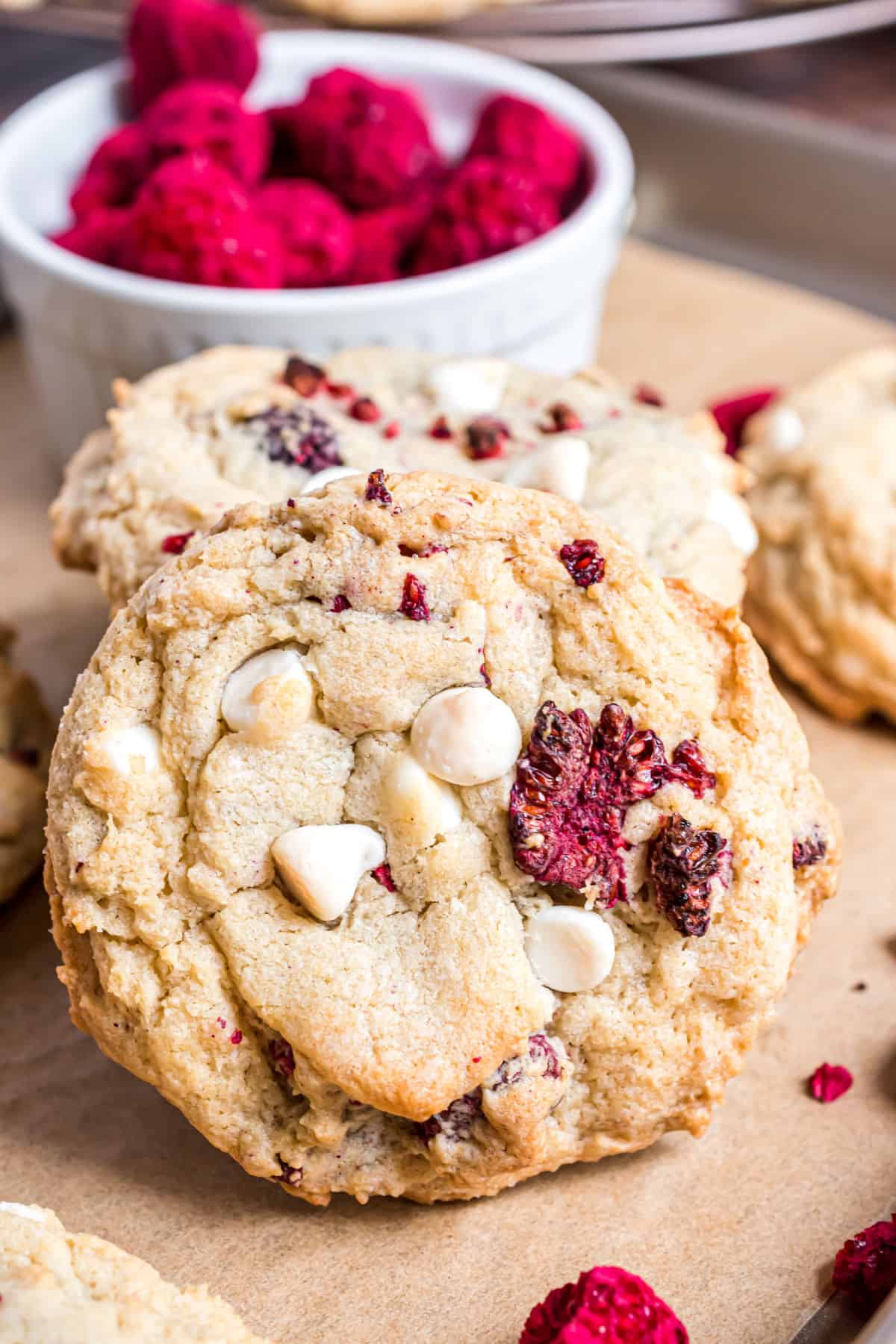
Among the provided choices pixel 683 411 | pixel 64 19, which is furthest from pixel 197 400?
pixel 64 19

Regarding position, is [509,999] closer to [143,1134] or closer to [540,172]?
[143,1134]

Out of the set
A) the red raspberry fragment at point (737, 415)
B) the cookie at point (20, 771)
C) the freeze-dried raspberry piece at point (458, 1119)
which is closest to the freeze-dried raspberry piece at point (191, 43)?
the red raspberry fragment at point (737, 415)

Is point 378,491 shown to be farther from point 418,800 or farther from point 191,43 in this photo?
point 191,43

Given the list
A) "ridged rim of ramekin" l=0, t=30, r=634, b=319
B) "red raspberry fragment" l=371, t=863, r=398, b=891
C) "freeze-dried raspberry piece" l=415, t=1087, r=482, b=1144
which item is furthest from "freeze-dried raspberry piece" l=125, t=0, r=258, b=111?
"freeze-dried raspberry piece" l=415, t=1087, r=482, b=1144

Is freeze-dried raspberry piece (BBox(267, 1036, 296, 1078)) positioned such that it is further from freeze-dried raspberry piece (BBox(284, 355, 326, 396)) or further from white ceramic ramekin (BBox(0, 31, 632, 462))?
white ceramic ramekin (BBox(0, 31, 632, 462))

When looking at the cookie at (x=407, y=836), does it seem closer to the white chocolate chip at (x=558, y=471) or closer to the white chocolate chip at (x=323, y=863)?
the white chocolate chip at (x=323, y=863)
